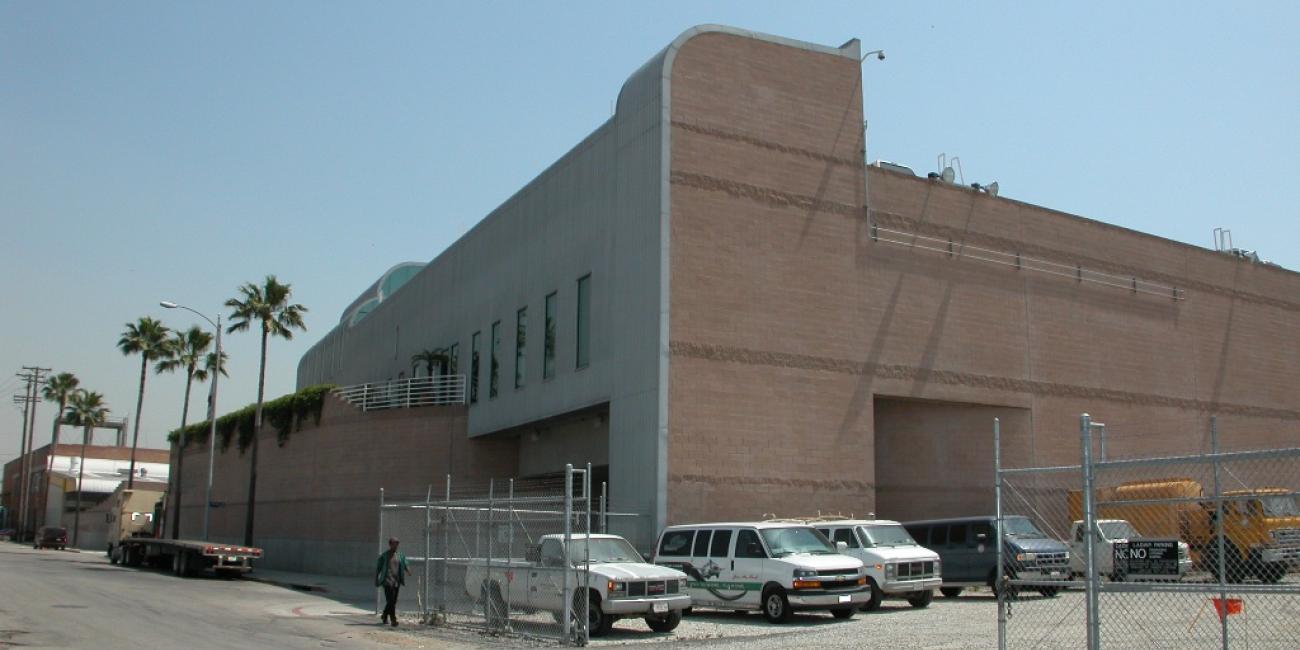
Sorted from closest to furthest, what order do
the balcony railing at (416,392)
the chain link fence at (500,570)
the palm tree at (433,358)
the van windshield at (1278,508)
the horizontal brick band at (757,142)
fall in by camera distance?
the van windshield at (1278,508) → the chain link fence at (500,570) → the horizontal brick band at (757,142) → the balcony railing at (416,392) → the palm tree at (433,358)

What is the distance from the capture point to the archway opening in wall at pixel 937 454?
33156 millimetres

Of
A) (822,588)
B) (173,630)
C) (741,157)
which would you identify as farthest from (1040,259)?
(173,630)

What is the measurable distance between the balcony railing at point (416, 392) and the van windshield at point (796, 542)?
23145 mm

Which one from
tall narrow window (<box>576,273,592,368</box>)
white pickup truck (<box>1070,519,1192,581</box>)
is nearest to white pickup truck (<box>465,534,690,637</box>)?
white pickup truck (<box>1070,519,1192,581</box>)

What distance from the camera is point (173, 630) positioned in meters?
18.4

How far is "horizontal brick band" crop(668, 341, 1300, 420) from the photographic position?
28859 mm

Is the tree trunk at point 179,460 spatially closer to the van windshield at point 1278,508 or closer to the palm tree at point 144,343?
the palm tree at point 144,343

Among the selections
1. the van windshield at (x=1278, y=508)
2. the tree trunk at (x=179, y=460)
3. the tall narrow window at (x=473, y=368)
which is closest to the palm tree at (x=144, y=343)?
the tree trunk at (x=179, y=460)

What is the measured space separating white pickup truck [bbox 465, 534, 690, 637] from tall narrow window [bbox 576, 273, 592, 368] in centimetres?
1371

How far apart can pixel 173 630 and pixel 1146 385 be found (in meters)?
30.4

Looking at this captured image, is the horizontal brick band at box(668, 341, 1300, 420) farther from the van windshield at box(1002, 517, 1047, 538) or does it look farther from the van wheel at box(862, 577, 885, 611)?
the van wheel at box(862, 577, 885, 611)

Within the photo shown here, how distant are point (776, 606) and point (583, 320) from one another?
14819 millimetres

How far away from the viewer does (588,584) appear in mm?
17594

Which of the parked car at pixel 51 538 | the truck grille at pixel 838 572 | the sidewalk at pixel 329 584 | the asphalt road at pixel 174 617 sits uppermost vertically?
the truck grille at pixel 838 572
